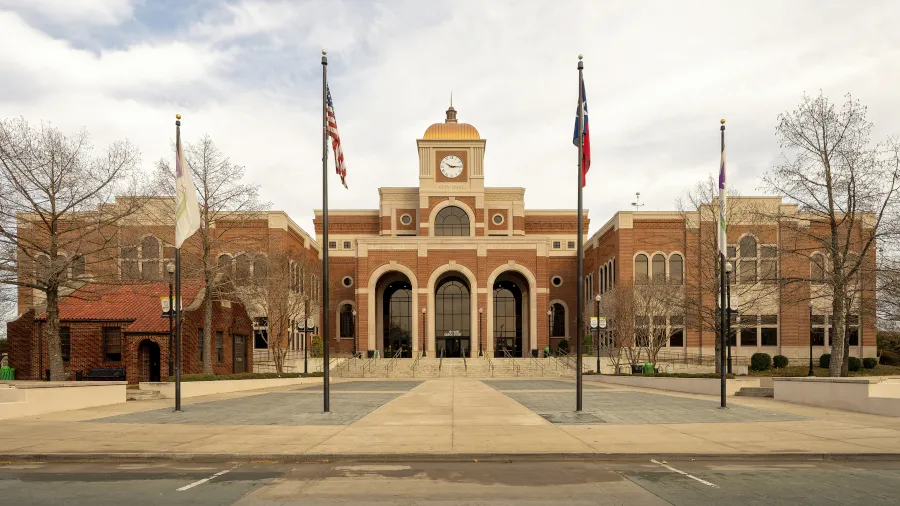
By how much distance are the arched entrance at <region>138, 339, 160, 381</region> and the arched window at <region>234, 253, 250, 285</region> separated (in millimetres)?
4920

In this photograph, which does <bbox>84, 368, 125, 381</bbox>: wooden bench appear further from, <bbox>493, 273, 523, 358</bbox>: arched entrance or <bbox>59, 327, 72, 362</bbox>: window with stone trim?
<bbox>493, 273, 523, 358</bbox>: arched entrance

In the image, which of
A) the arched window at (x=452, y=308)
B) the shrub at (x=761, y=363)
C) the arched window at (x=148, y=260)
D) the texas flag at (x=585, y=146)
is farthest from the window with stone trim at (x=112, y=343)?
the shrub at (x=761, y=363)

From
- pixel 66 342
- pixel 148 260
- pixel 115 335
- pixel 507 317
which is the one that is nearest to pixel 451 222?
pixel 507 317

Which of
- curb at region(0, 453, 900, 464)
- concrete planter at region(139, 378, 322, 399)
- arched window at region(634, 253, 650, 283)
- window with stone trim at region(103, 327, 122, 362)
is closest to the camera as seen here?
curb at region(0, 453, 900, 464)

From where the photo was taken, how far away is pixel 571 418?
56.0 feet

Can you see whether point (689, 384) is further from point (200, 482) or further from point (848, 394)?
point (200, 482)

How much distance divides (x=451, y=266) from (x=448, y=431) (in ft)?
148

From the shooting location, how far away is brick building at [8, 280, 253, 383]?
1214 inches

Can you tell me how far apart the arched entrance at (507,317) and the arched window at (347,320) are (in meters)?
14.8

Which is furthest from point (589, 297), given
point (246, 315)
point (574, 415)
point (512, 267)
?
point (574, 415)

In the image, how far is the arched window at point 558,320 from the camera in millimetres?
71062

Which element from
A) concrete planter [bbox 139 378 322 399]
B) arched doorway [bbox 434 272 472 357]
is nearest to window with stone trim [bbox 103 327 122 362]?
concrete planter [bbox 139 378 322 399]

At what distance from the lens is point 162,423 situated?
53.3ft

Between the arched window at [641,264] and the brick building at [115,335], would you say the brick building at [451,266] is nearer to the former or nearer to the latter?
the arched window at [641,264]
